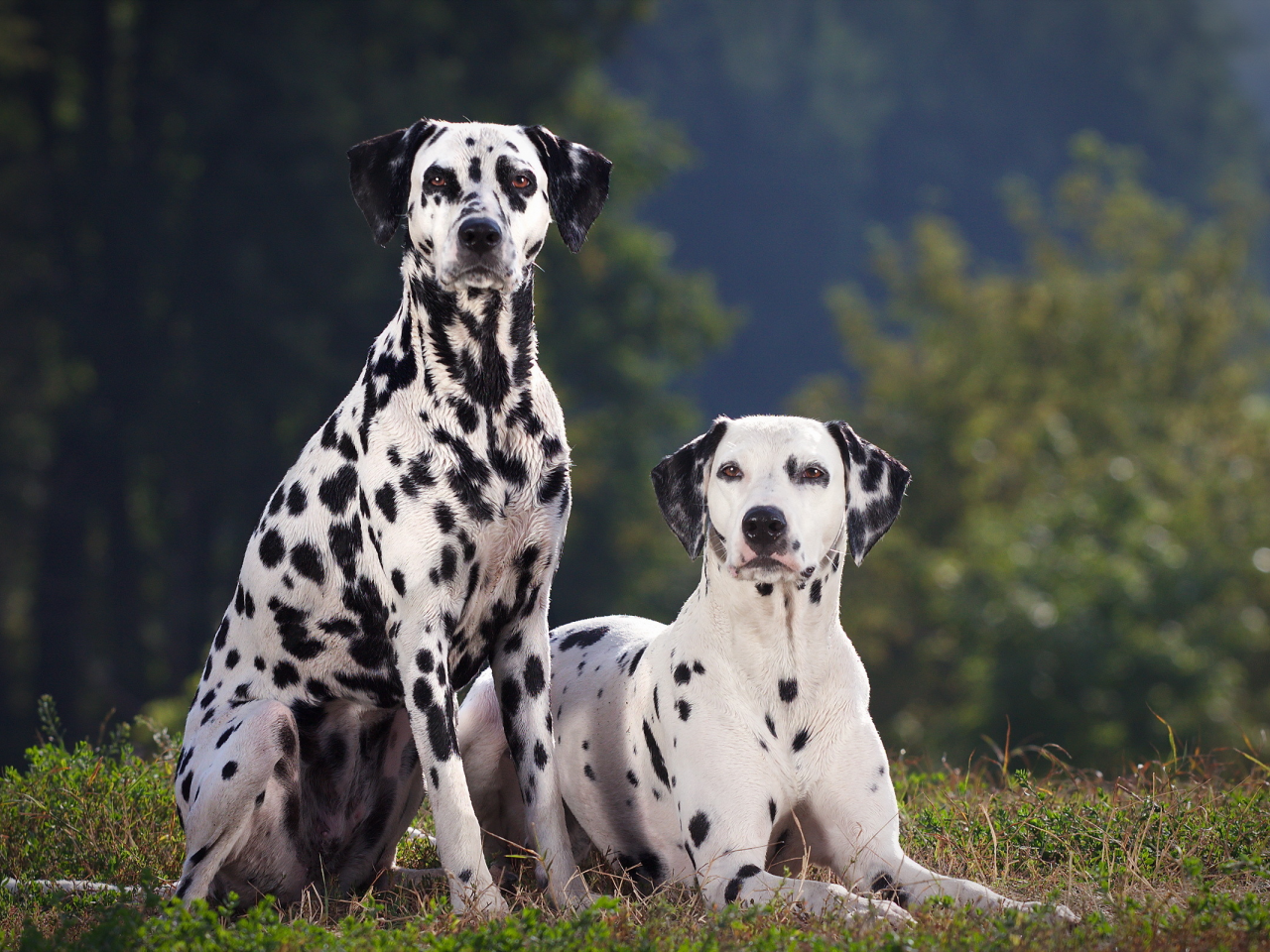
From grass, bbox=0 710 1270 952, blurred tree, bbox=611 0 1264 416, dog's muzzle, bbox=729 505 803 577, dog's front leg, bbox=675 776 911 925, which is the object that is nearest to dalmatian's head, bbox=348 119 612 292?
dog's muzzle, bbox=729 505 803 577

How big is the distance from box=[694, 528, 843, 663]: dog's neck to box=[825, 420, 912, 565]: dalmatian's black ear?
0.49ft

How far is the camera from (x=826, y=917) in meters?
4.85

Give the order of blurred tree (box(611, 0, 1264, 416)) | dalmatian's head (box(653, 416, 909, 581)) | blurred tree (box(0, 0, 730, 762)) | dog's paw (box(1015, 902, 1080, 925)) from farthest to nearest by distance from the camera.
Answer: blurred tree (box(611, 0, 1264, 416))
blurred tree (box(0, 0, 730, 762))
dalmatian's head (box(653, 416, 909, 581))
dog's paw (box(1015, 902, 1080, 925))

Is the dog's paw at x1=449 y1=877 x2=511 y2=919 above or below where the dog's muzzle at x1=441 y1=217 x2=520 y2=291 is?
below

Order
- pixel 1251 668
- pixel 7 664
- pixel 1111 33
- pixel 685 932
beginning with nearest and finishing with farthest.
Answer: pixel 685 932 → pixel 1251 668 → pixel 7 664 → pixel 1111 33

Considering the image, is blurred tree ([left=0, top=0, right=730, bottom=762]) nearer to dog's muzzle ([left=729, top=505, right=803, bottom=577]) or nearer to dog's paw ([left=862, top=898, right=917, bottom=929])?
dog's muzzle ([left=729, top=505, right=803, bottom=577])

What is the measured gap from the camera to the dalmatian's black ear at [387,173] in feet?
18.6

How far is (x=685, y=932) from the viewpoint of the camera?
4.75 meters

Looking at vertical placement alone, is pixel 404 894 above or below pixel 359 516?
below

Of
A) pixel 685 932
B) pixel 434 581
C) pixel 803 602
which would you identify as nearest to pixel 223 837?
pixel 434 581

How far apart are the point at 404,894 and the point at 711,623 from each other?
1.72 meters

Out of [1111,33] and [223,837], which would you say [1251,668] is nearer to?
[223,837]

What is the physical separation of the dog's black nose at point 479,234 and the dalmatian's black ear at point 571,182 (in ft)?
1.56

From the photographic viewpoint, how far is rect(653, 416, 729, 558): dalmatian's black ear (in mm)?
5562
